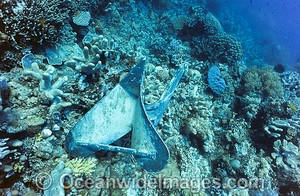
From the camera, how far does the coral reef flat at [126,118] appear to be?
2.35 metres

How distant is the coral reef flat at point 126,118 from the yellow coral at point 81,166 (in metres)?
0.01

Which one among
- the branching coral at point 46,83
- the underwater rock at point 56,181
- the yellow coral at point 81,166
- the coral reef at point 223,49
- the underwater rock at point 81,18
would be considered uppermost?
the coral reef at point 223,49

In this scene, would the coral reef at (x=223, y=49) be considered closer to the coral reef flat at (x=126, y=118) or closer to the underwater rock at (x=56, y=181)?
the coral reef flat at (x=126, y=118)

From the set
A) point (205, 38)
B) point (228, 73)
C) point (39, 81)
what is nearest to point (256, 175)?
point (228, 73)

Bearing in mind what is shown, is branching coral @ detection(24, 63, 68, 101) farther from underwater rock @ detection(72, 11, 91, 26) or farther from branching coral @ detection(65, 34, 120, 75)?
underwater rock @ detection(72, 11, 91, 26)

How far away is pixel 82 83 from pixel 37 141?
1.09m

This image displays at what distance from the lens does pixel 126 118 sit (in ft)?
9.05

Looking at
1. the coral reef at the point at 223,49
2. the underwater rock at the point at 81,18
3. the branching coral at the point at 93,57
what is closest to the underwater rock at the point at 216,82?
the coral reef at the point at 223,49

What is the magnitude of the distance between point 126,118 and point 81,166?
88 centimetres

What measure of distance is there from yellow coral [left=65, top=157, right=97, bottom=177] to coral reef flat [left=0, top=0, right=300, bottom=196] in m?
0.01

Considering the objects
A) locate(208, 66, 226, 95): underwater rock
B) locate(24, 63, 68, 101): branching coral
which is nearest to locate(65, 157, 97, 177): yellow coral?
locate(24, 63, 68, 101): branching coral

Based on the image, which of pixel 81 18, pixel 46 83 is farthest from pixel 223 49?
pixel 46 83

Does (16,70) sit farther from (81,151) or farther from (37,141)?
(81,151)

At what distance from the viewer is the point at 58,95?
2615 mm
